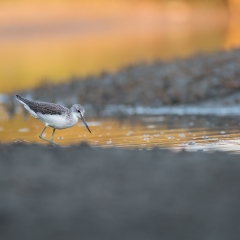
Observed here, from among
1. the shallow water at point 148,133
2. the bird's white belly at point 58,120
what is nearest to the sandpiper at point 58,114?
the bird's white belly at point 58,120

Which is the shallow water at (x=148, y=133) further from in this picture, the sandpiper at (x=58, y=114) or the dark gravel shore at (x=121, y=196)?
the dark gravel shore at (x=121, y=196)

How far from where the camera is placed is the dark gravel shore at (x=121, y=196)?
600 centimetres

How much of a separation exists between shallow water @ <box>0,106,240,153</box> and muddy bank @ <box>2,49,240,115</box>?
3.16 meters

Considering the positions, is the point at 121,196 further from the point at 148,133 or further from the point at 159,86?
the point at 159,86

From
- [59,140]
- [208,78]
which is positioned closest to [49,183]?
[59,140]

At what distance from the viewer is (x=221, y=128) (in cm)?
1561

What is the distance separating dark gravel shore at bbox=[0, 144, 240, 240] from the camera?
6.00 m

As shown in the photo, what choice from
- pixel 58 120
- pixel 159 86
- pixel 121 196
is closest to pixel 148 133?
pixel 58 120

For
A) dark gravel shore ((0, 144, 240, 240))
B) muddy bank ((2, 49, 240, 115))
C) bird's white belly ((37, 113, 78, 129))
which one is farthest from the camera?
muddy bank ((2, 49, 240, 115))

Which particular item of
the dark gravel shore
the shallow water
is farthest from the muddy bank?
the dark gravel shore

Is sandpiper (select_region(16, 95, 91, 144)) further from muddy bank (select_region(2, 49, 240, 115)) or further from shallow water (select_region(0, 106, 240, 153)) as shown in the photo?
muddy bank (select_region(2, 49, 240, 115))

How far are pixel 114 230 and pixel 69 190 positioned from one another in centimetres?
109

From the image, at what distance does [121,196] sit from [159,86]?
1831 centimetres

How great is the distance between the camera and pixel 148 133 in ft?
50.3
